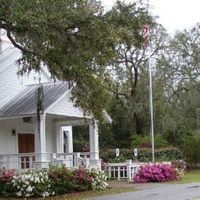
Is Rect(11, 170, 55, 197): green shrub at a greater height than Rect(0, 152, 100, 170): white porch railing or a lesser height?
lesser

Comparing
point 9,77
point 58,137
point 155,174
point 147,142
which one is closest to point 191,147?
point 147,142

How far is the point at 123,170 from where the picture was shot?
1150 inches

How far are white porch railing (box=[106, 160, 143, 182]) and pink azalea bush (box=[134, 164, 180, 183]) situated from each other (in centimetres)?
50

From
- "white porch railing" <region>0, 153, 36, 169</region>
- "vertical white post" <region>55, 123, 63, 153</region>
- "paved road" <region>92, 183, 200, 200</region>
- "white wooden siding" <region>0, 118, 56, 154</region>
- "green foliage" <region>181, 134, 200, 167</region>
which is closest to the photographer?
"paved road" <region>92, 183, 200, 200</region>

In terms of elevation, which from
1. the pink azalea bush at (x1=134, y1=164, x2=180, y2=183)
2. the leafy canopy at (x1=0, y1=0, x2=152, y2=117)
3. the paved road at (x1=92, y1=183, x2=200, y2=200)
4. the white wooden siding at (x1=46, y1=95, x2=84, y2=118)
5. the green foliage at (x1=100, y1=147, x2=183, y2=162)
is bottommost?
the paved road at (x1=92, y1=183, x2=200, y2=200)

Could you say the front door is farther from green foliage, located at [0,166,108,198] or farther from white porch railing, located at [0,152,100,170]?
green foliage, located at [0,166,108,198]

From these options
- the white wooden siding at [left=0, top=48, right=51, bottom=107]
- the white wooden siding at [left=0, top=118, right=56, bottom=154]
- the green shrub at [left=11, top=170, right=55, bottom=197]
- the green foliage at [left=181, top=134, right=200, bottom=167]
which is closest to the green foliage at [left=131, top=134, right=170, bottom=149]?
the green foliage at [left=181, top=134, right=200, bottom=167]

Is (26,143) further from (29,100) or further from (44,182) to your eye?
(44,182)

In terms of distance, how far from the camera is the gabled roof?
78.3 ft

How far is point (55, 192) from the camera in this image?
21.0 metres

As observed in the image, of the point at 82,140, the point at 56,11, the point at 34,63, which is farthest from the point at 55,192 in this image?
the point at 82,140

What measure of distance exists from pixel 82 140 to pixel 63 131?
1790cm

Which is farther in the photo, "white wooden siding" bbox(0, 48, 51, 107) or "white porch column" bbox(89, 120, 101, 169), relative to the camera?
"white wooden siding" bbox(0, 48, 51, 107)

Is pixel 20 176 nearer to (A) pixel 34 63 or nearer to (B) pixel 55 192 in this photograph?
(B) pixel 55 192
